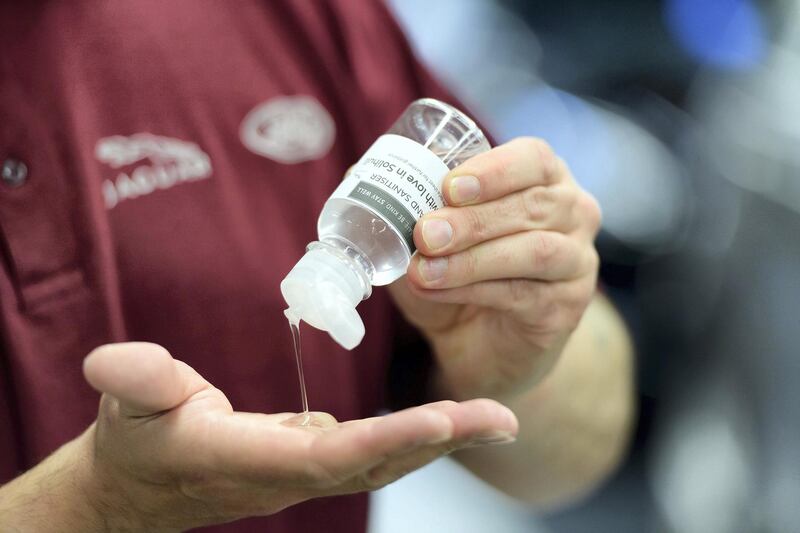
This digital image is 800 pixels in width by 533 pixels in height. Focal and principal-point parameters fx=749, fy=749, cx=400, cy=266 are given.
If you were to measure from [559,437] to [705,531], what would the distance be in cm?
74

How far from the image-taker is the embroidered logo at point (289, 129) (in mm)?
734

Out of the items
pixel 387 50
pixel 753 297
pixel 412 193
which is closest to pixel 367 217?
pixel 412 193

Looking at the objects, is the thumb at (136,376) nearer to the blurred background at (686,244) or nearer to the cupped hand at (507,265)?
the cupped hand at (507,265)

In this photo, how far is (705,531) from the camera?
1.38 meters

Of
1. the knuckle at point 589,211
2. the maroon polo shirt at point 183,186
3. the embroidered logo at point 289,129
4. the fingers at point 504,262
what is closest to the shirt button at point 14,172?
the maroon polo shirt at point 183,186

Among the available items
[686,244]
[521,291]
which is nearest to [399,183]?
[521,291]

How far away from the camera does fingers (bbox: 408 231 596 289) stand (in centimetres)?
56

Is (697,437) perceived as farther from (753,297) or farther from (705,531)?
(753,297)

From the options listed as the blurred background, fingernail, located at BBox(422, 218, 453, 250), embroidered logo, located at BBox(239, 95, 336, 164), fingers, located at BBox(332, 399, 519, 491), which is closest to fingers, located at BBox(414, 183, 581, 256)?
fingernail, located at BBox(422, 218, 453, 250)

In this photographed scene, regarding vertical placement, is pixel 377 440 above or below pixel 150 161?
below

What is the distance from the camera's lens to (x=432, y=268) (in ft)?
1.84

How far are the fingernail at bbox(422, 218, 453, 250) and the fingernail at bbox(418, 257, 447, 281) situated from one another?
0.02m

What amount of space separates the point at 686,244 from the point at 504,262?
3.07 ft

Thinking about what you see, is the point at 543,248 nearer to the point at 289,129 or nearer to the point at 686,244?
the point at 289,129
